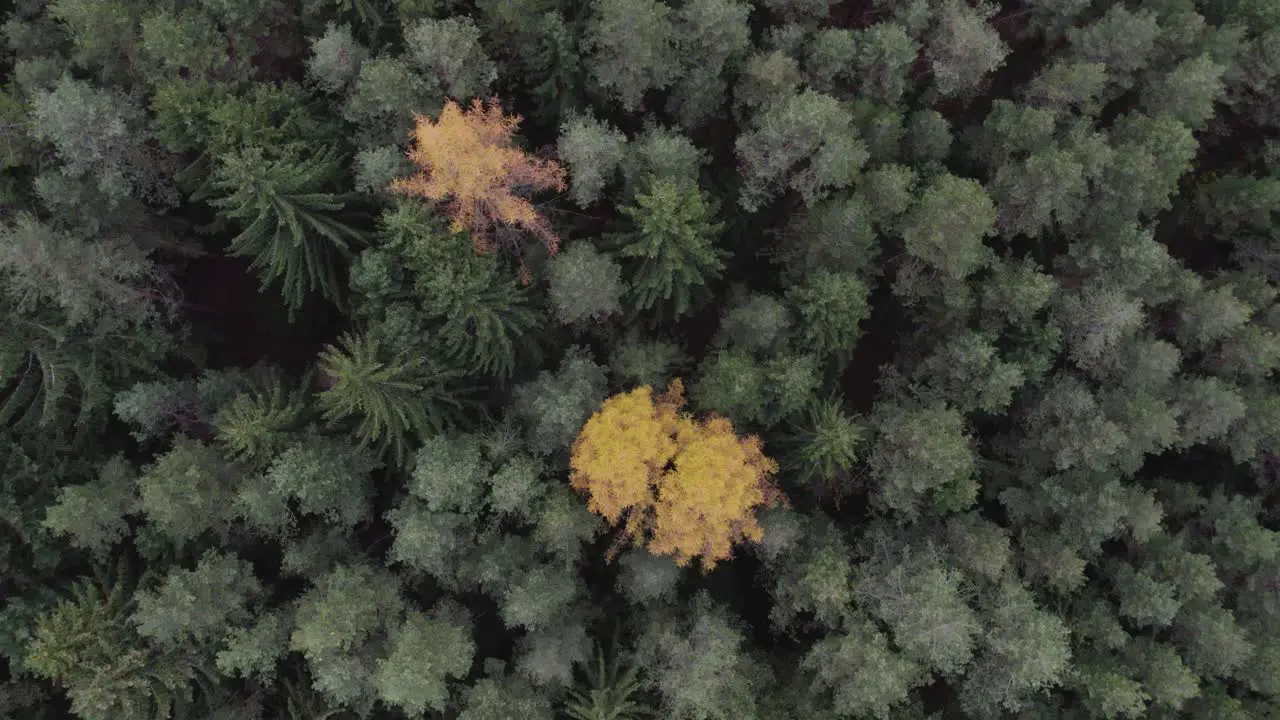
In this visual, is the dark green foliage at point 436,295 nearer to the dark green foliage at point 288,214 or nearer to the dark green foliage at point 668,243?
the dark green foliage at point 288,214

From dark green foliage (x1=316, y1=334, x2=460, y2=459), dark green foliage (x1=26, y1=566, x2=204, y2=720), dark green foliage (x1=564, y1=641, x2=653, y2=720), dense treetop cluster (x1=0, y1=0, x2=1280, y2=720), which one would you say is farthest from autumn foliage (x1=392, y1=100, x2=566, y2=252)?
dark green foliage (x1=26, y1=566, x2=204, y2=720)

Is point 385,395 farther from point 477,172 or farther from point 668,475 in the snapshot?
point 668,475

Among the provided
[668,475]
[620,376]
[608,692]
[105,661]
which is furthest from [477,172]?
[105,661]

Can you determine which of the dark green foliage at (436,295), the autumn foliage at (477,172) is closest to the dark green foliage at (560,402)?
the dark green foliage at (436,295)

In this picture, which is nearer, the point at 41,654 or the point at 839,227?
the point at 41,654

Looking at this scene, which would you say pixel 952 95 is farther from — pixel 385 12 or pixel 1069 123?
pixel 385 12

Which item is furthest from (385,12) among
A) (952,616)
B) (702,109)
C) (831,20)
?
(952,616)
